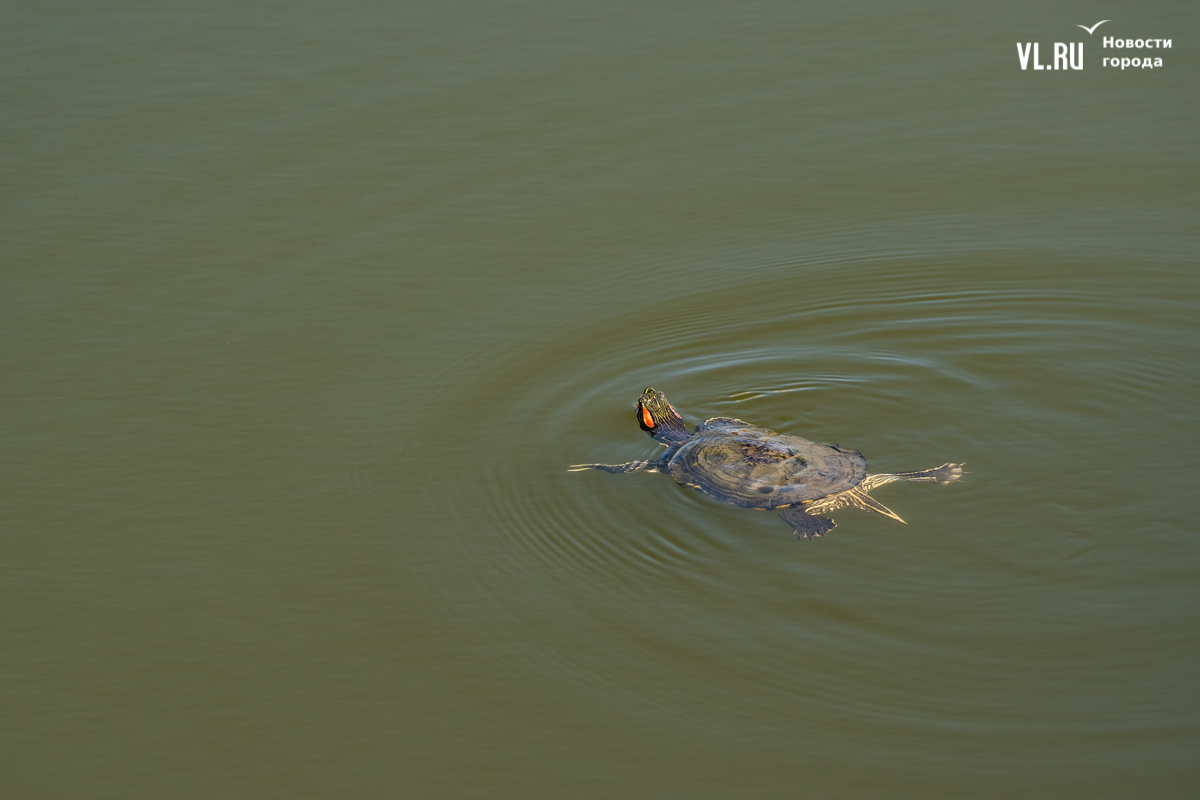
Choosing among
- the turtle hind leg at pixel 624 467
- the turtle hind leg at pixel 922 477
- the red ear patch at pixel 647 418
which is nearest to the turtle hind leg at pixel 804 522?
the turtle hind leg at pixel 922 477

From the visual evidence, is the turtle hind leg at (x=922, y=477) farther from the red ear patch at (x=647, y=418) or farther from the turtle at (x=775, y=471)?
the red ear patch at (x=647, y=418)

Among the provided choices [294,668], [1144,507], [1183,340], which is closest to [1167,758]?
[1144,507]

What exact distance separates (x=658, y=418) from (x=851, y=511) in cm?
86

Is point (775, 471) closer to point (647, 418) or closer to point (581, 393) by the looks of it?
point (647, 418)

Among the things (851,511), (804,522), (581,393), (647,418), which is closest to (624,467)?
(647,418)

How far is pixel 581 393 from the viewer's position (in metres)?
4.80

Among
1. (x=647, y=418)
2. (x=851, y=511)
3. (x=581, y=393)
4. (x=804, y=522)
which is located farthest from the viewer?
(x=581, y=393)

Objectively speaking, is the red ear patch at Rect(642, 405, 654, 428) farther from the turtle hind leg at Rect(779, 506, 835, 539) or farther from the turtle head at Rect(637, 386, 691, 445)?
the turtle hind leg at Rect(779, 506, 835, 539)

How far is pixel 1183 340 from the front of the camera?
478 centimetres

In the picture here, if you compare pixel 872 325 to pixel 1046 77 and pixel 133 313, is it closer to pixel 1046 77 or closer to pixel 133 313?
pixel 1046 77

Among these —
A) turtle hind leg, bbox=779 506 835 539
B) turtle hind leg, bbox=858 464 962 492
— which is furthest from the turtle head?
turtle hind leg, bbox=858 464 962 492

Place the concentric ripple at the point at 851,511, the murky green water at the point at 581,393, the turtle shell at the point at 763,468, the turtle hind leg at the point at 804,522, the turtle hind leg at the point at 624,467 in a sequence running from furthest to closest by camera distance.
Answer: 1. the turtle hind leg at the point at 624,467
2. the turtle shell at the point at 763,468
3. the turtle hind leg at the point at 804,522
4. the concentric ripple at the point at 851,511
5. the murky green water at the point at 581,393

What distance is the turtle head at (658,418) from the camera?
4.53 metres

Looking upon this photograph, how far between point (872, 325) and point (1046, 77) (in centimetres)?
255
